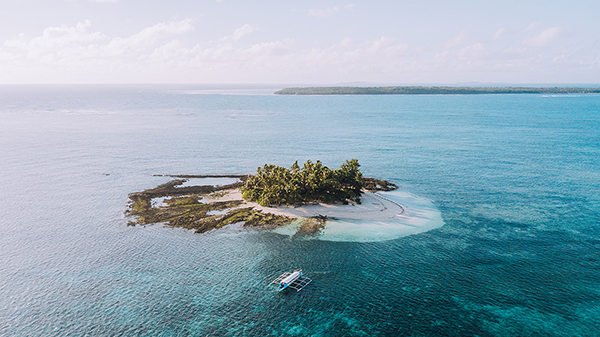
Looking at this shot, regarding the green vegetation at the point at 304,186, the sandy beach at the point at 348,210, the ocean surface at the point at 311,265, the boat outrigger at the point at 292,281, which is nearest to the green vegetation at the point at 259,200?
the green vegetation at the point at 304,186

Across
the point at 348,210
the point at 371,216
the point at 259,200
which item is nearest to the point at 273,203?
the point at 259,200

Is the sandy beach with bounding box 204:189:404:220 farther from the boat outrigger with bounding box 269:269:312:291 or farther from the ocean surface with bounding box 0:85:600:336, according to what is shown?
the boat outrigger with bounding box 269:269:312:291

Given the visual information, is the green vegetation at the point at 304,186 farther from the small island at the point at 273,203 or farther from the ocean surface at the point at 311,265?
the ocean surface at the point at 311,265

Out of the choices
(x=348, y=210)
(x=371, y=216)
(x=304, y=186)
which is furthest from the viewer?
(x=304, y=186)

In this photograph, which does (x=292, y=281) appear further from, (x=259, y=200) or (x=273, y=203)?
(x=259, y=200)

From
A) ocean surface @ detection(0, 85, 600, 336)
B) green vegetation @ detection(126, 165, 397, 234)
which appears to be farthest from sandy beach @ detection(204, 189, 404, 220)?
ocean surface @ detection(0, 85, 600, 336)
